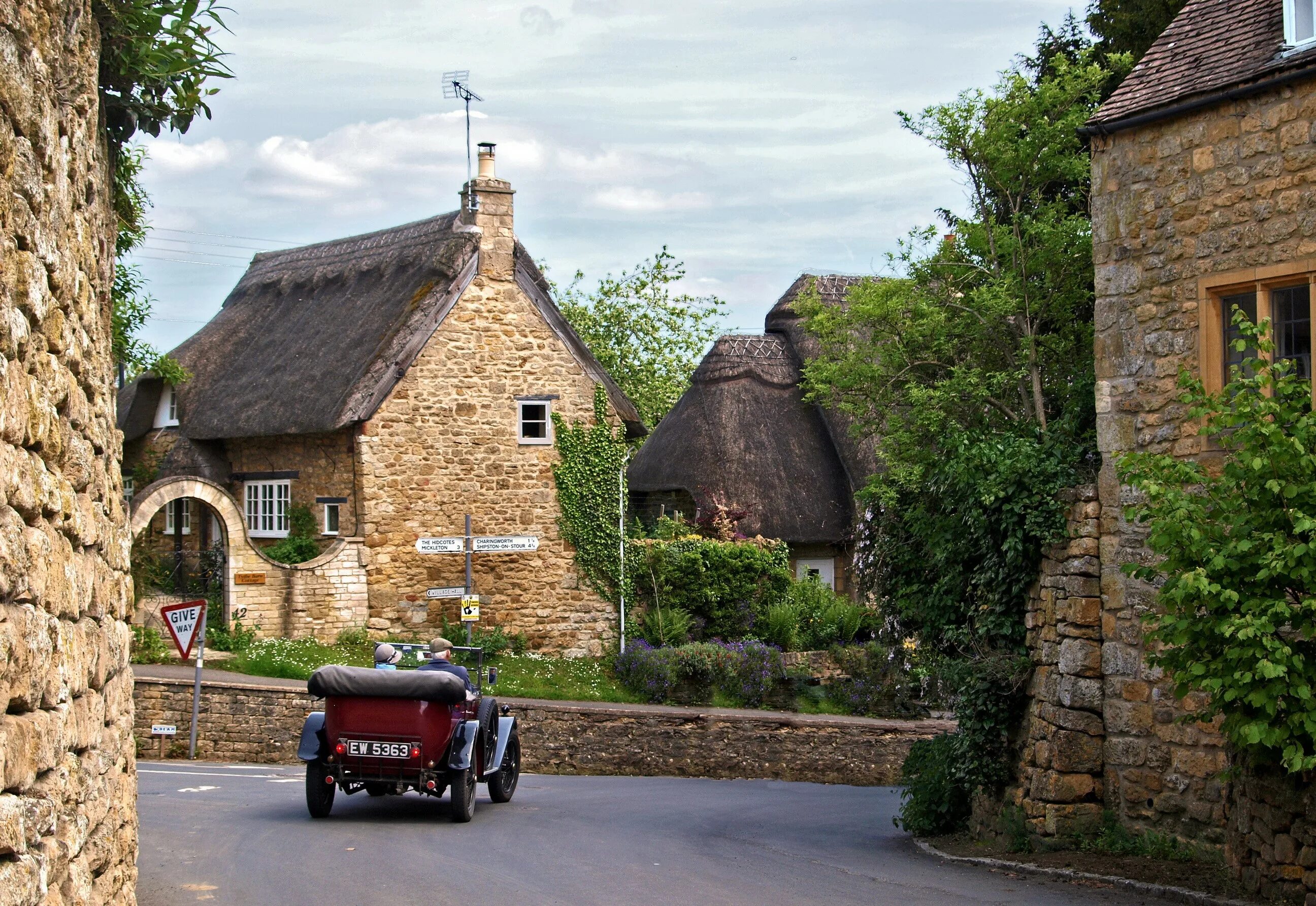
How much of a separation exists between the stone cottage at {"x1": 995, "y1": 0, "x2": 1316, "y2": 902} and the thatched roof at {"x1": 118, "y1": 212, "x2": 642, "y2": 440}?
16.3m

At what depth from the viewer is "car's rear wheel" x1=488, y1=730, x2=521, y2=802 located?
46.7 ft

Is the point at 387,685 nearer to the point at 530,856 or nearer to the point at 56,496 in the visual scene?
the point at 530,856

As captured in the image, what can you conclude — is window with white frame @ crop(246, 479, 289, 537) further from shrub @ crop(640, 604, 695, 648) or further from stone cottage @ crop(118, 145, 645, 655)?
shrub @ crop(640, 604, 695, 648)

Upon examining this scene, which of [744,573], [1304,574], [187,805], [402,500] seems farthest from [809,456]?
[1304,574]

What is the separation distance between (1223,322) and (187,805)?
35.2 feet

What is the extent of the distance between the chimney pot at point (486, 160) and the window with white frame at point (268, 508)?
7300 millimetres

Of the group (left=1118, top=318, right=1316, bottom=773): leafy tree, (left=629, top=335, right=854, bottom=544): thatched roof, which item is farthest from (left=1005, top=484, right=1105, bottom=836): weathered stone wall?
(left=629, top=335, right=854, bottom=544): thatched roof

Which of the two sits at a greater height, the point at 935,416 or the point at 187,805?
the point at 935,416

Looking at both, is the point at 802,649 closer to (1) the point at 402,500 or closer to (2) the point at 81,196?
(1) the point at 402,500

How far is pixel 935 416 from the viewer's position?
1833 cm

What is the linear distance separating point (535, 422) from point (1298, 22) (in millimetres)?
17997

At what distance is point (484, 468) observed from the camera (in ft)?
85.6

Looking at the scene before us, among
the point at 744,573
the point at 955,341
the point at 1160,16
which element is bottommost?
the point at 744,573

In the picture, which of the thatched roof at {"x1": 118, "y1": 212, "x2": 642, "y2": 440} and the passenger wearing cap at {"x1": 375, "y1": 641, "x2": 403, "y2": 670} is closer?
the passenger wearing cap at {"x1": 375, "y1": 641, "x2": 403, "y2": 670}
